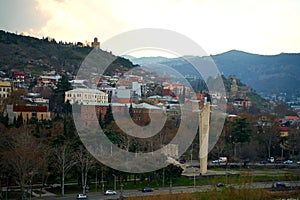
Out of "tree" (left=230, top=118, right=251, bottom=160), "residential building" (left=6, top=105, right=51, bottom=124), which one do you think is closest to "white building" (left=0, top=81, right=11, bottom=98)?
"residential building" (left=6, top=105, right=51, bottom=124)

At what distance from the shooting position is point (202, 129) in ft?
42.3

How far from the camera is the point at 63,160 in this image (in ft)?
34.2

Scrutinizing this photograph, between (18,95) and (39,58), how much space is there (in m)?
16.3

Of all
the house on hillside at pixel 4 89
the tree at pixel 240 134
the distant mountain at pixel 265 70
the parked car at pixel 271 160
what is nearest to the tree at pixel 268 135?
the parked car at pixel 271 160

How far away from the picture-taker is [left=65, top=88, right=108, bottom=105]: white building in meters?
23.5

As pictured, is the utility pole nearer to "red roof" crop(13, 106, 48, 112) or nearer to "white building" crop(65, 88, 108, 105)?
"red roof" crop(13, 106, 48, 112)

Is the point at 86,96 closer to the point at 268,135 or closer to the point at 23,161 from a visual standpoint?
the point at 268,135

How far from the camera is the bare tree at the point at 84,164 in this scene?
1063cm

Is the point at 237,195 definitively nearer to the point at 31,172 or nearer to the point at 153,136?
the point at 31,172

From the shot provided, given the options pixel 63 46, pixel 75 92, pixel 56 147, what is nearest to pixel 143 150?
pixel 56 147

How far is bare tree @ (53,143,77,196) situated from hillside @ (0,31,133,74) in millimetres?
23969

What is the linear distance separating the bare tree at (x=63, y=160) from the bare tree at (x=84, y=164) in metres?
0.17

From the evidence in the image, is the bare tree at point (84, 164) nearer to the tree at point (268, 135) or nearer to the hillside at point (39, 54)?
the tree at point (268, 135)

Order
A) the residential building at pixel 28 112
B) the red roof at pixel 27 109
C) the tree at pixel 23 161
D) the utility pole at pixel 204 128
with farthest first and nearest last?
the red roof at pixel 27 109 < the residential building at pixel 28 112 < the utility pole at pixel 204 128 < the tree at pixel 23 161
